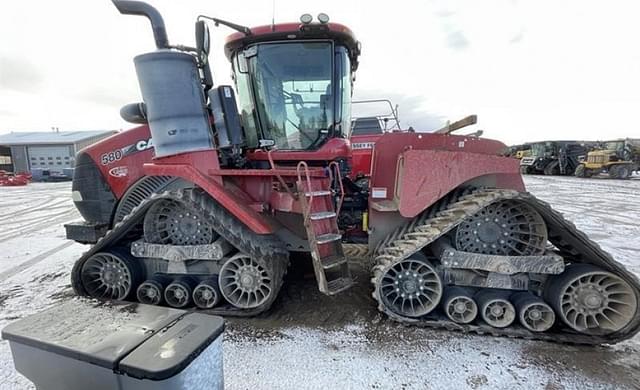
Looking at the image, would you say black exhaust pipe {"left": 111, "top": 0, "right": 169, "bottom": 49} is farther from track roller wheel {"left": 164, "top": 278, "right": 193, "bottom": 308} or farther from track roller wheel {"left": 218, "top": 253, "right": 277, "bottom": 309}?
track roller wheel {"left": 164, "top": 278, "right": 193, "bottom": 308}

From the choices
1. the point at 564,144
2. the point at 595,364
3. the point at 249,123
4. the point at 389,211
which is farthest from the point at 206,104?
the point at 564,144

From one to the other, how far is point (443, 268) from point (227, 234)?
1.98 m

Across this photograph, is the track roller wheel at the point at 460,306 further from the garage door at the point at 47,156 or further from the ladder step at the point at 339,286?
the garage door at the point at 47,156

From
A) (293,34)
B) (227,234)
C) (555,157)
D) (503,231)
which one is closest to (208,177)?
(227,234)

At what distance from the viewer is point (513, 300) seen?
2.65 m

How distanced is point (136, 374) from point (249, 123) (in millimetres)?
2687

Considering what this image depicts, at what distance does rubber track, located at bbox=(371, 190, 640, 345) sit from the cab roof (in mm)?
1960

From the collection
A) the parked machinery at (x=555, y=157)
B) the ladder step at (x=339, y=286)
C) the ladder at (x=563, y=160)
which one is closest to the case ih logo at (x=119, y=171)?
the ladder step at (x=339, y=286)

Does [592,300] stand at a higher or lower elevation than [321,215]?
lower

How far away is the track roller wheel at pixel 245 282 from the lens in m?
2.83

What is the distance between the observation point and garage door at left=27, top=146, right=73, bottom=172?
97.4 ft

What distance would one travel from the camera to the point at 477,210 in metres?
2.46

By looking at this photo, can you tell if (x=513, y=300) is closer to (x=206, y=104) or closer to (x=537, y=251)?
(x=537, y=251)

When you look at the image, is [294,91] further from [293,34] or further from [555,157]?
[555,157]
